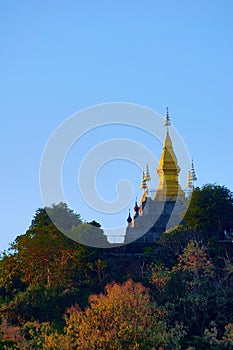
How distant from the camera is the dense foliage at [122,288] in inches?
1510

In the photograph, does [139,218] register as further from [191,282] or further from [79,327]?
[79,327]

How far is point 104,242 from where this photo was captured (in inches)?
2195

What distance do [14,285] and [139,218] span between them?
16.6 meters

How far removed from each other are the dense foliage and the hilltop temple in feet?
16.7

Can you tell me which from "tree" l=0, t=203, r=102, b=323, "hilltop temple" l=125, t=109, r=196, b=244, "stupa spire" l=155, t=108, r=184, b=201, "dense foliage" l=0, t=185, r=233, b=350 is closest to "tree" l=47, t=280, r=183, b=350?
"dense foliage" l=0, t=185, r=233, b=350

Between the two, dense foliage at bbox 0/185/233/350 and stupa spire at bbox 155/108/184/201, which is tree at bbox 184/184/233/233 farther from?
stupa spire at bbox 155/108/184/201

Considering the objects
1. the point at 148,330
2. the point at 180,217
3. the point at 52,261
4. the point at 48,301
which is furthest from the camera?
the point at 180,217

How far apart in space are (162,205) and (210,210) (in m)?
10.6

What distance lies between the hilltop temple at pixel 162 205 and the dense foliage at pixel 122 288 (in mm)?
5094

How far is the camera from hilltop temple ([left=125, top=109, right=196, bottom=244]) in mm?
64688

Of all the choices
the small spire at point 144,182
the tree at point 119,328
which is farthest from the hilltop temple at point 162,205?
the tree at point 119,328

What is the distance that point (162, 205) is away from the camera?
6788 centimetres

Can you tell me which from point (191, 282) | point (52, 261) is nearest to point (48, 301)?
point (52, 261)

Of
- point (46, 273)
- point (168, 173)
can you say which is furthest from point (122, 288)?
point (168, 173)
